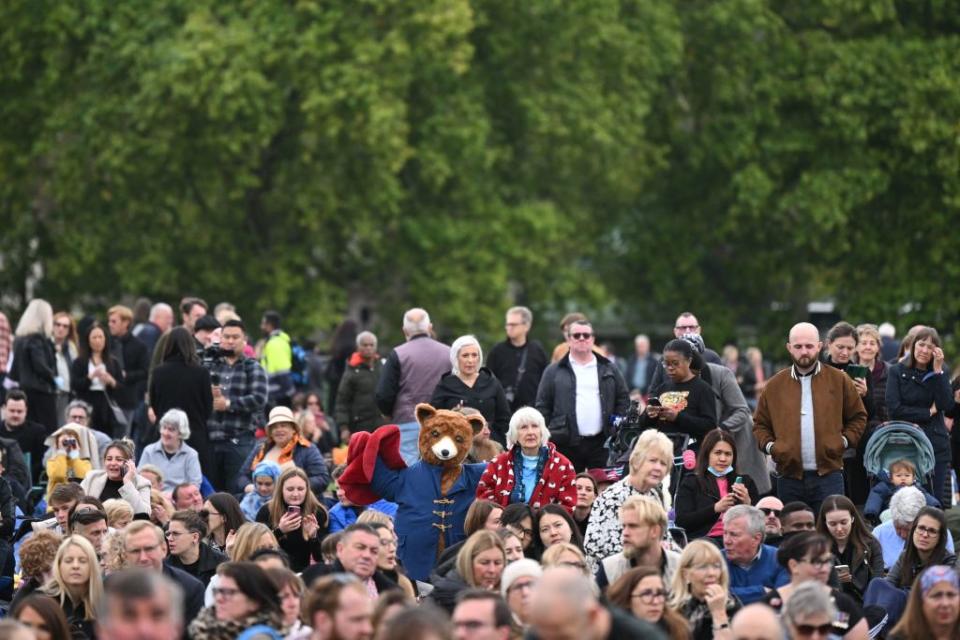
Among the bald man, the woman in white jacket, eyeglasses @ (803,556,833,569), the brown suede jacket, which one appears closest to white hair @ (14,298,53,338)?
the woman in white jacket

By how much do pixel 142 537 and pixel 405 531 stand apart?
2.73 metres

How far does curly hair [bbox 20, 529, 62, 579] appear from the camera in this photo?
1322 cm

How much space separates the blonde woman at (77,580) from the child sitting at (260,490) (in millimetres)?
3880

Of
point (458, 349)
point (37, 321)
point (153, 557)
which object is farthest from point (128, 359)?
point (153, 557)

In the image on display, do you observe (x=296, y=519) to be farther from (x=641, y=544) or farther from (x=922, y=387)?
(x=922, y=387)

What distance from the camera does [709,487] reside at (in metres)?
14.6

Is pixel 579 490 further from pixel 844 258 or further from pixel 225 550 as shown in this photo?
pixel 844 258

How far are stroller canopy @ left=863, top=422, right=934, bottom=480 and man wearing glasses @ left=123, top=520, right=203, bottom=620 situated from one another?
549cm

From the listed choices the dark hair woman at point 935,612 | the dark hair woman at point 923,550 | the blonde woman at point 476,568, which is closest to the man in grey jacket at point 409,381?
the blonde woman at point 476,568

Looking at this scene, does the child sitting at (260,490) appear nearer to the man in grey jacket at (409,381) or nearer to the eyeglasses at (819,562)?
the man in grey jacket at (409,381)

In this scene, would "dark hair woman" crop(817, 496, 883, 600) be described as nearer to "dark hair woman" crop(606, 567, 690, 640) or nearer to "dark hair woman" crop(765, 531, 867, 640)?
"dark hair woman" crop(765, 531, 867, 640)

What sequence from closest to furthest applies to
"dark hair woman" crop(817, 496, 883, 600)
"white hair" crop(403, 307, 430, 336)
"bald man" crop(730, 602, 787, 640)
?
"bald man" crop(730, 602, 787, 640), "dark hair woman" crop(817, 496, 883, 600), "white hair" crop(403, 307, 430, 336)

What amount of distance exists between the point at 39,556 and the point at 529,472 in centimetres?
345

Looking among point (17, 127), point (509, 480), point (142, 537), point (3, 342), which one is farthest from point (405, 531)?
point (17, 127)
